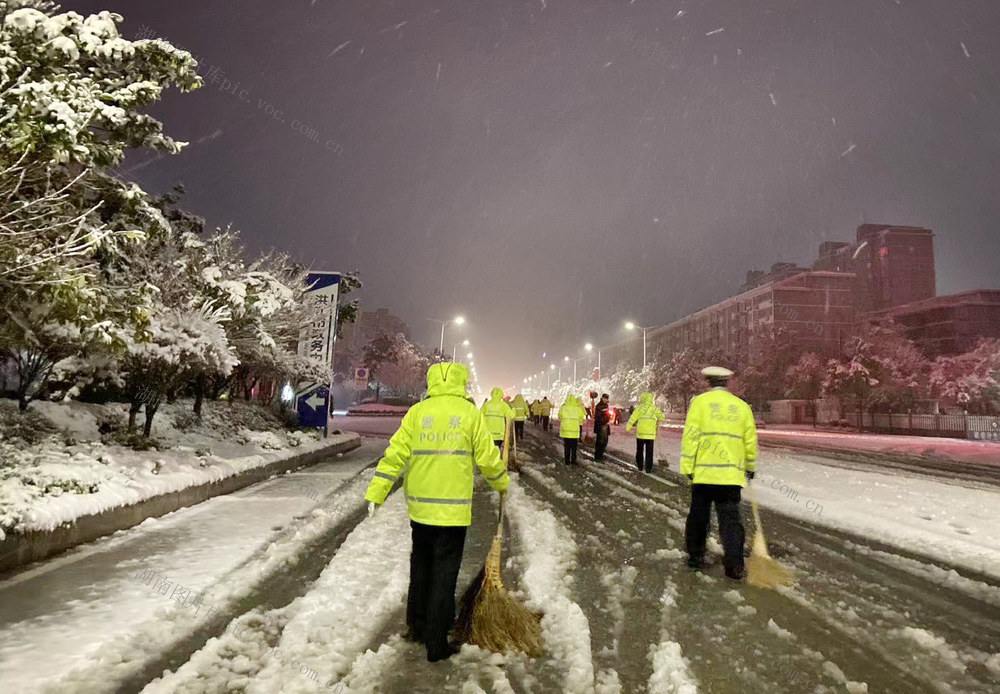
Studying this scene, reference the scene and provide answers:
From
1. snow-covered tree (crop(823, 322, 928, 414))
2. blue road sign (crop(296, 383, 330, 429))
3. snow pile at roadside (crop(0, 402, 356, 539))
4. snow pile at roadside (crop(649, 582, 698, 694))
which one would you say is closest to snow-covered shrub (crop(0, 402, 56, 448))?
snow pile at roadside (crop(0, 402, 356, 539))

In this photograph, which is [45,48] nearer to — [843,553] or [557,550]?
[557,550]

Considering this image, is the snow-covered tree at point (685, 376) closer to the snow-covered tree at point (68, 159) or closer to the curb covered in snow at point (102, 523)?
the curb covered in snow at point (102, 523)

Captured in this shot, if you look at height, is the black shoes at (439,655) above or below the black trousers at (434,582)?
below

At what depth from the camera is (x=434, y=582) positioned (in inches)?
146

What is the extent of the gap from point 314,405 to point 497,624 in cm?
1835

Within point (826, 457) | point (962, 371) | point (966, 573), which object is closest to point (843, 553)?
point (966, 573)

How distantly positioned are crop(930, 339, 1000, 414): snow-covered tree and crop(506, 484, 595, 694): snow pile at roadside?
38595mm

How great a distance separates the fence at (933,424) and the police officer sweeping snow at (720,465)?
119ft

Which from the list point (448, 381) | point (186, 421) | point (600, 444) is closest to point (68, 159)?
point (448, 381)

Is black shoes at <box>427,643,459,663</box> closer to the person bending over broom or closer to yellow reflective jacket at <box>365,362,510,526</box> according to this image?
the person bending over broom

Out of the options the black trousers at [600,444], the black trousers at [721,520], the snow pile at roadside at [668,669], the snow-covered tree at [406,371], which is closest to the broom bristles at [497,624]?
the snow pile at roadside at [668,669]

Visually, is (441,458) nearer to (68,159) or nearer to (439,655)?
(439,655)

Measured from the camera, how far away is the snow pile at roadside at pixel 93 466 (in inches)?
239

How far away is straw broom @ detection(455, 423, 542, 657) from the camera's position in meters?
3.79
